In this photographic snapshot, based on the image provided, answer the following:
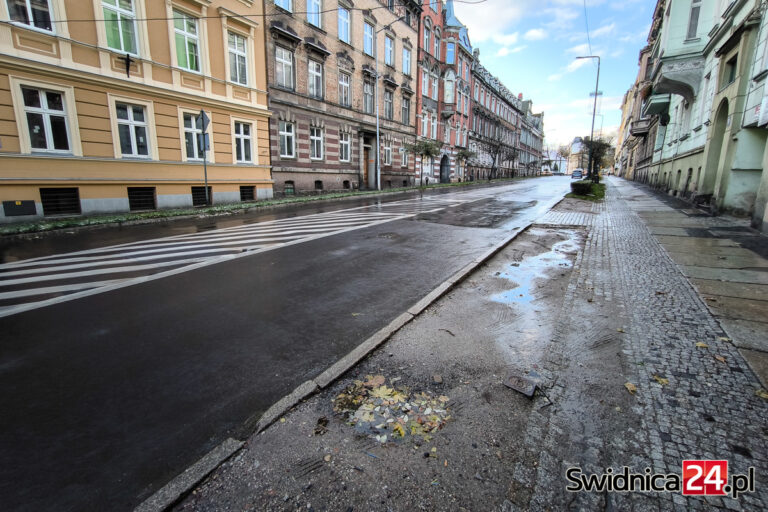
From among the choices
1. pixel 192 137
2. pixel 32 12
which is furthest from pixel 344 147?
pixel 32 12

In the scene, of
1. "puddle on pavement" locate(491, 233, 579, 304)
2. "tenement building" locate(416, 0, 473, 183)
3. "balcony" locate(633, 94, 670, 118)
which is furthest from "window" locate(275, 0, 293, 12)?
"balcony" locate(633, 94, 670, 118)

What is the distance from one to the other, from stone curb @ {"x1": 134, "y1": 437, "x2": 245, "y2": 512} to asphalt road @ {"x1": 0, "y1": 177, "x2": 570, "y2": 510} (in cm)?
11

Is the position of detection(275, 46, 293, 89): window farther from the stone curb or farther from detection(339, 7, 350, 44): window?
the stone curb

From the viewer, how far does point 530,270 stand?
6.89 m

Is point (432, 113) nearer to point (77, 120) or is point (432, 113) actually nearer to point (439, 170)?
point (439, 170)

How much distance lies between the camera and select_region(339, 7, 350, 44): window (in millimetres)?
25125

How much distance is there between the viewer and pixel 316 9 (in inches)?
904

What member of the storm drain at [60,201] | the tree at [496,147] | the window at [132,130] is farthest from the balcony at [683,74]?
the tree at [496,147]

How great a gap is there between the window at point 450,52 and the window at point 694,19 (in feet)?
87.9

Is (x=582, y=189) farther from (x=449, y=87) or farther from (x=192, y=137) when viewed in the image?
(x=449, y=87)

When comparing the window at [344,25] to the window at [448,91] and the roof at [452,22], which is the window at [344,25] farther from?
the roof at [452,22]

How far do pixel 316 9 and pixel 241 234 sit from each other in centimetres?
1974

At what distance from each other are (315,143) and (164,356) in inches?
858

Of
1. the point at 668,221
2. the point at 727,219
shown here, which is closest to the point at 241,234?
the point at 668,221
